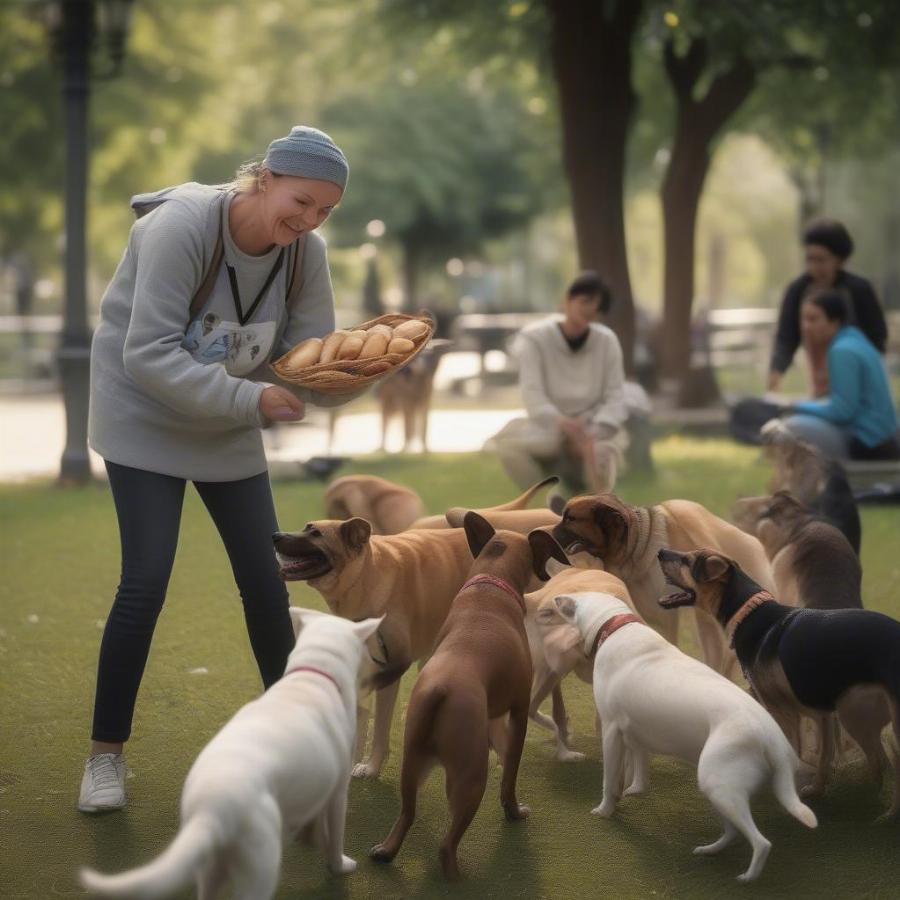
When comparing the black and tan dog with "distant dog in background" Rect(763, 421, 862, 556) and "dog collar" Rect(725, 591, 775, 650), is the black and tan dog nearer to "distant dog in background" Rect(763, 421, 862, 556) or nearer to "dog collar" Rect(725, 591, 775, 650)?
"dog collar" Rect(725, 591, 775, 650)

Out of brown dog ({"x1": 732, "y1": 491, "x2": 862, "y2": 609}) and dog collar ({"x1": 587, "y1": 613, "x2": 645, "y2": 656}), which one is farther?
brown dog ({"x1": 732, "y1": 491, "x2": 862, "y2": 609})

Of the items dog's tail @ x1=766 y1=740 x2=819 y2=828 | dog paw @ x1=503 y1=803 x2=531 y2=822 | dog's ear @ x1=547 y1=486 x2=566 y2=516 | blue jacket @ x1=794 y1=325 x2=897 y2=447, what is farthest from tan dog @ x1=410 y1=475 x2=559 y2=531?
blue jacket @ x1=794 y1=325 x2=897 y2=447

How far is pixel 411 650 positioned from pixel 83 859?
1512 mm

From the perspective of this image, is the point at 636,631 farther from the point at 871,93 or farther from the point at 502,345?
the point at 502,345

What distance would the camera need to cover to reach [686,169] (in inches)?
861

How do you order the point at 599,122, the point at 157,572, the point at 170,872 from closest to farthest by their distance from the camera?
1. the point at 170,872
2. the point at 157,572
3. the point at 599,122

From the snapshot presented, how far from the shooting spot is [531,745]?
6.30 m

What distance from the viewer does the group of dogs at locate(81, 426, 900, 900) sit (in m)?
3.96

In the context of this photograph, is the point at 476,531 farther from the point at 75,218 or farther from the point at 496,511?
the point at 75,218

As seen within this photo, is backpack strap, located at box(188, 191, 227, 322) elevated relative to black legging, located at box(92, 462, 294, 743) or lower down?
elevated

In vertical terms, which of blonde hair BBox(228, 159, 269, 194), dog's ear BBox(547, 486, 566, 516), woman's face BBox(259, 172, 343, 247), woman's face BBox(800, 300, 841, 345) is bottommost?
dog's ear BBox(547, 486, 566, 516)

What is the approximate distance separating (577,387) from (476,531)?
5.22 metres

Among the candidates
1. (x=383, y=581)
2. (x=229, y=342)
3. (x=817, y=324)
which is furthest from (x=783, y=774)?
(x=817, y=324)

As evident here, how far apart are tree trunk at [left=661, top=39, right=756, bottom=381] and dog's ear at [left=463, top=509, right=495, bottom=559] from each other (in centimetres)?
1648
